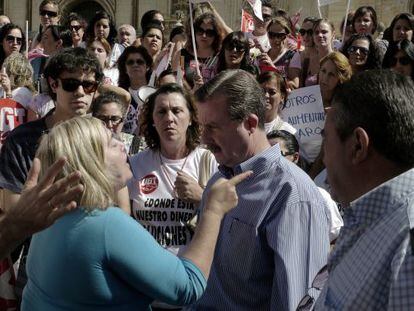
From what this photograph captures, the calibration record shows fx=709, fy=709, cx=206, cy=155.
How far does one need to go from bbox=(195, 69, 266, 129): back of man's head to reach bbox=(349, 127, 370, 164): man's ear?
1.16 metres

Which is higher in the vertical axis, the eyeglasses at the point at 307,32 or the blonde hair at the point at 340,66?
the eyeglasses at the point at 307,32

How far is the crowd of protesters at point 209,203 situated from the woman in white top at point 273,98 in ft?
1.99

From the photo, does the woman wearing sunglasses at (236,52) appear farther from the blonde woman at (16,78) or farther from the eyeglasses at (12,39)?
the eyeglasses at (12,39)

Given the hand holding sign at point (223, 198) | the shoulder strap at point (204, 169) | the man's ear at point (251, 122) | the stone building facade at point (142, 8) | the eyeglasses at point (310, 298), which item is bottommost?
the eyeglasses at point (310, 298)

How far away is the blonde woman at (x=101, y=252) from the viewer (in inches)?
102

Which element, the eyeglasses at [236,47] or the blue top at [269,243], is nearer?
the blue top at [269,243]

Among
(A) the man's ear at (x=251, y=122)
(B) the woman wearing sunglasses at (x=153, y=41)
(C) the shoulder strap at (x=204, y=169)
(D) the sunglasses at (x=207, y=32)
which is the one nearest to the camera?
(A) the man's ear at (x=251, y=122)

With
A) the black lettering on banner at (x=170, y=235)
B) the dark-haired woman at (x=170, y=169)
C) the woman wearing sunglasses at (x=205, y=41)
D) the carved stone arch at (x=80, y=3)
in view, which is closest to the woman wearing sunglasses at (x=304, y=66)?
the woman wearing sunglasses at (x=205, y=41)

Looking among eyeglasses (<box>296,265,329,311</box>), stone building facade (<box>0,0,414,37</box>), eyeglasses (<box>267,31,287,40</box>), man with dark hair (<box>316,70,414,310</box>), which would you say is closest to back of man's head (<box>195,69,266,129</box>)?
eyeglasses (<box>296,265,329,311</box>)

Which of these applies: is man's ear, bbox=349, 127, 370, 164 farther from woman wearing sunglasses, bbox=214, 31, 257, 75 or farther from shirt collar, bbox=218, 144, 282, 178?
woman wearing sunglasses, bbox=214, 31, 257, 75

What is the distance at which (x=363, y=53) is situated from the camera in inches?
288

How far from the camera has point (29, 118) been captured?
20.9ft

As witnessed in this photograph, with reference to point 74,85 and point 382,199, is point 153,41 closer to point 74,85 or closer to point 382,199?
point 74,85

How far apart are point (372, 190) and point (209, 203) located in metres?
0.98
